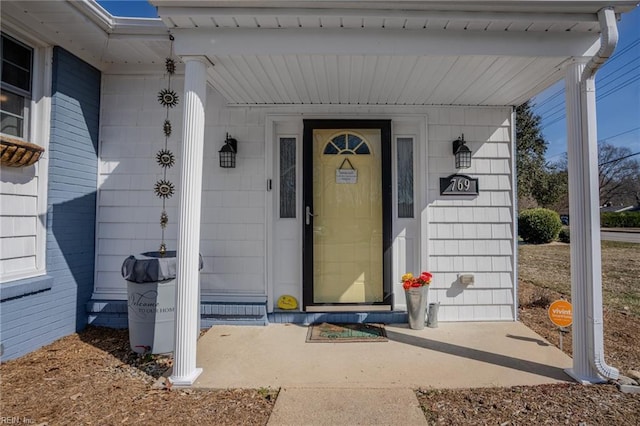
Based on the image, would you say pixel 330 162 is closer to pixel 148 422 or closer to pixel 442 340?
pixel 442 340

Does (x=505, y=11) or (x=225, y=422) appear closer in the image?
(x=225, y=422)

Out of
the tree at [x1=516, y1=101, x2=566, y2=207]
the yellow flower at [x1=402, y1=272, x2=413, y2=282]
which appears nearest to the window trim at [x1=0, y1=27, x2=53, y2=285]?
the yellow flower at [x1=402, y1=272, x2=413, y2=282]

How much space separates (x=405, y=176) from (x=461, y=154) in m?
0.62

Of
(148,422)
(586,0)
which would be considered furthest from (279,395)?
(586,0)

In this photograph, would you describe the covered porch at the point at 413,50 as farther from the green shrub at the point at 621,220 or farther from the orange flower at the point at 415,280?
the green shrub at the point at 621,220

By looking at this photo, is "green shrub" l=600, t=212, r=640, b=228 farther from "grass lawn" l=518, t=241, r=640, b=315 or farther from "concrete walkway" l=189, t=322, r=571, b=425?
"concrete walkway" l=189, t=322, r=571, b=425

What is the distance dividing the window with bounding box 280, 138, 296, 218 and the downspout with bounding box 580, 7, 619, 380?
99.3 inches

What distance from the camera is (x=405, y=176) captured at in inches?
141

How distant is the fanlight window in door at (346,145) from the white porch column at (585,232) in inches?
72.6

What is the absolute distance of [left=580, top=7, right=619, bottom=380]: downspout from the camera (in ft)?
6.94

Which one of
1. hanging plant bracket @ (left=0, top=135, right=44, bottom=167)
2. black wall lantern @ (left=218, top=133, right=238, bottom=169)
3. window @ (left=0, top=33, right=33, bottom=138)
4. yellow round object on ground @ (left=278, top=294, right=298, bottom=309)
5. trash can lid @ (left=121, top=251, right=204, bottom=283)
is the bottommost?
yellow round object on ground @ (left=278, top=294, right=298, bottom=309)


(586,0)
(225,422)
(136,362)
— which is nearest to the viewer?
(225,422)

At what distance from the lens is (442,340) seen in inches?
117

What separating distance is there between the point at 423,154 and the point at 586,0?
5.59 ft
